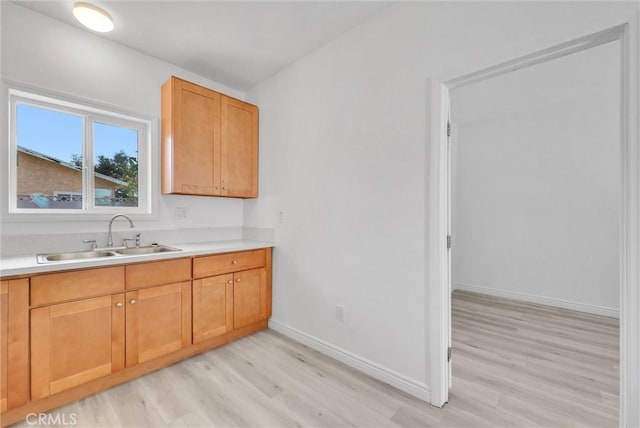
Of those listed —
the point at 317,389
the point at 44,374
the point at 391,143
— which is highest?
the point at 391,143

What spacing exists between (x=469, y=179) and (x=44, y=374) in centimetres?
500

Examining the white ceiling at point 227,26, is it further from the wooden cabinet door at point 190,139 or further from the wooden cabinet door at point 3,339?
the wooden cabinet door at point 3,339

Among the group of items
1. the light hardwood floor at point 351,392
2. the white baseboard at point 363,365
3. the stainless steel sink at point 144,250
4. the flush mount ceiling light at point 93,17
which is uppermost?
the flush mount ceiling light at point 93,17

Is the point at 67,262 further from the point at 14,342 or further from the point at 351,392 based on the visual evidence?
the point at 351,392

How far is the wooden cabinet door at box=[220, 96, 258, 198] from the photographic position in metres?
2.79

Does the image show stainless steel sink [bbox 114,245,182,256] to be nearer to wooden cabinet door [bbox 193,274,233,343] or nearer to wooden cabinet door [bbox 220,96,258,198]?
wooden cabinet door [bbox 193,274,233,343]

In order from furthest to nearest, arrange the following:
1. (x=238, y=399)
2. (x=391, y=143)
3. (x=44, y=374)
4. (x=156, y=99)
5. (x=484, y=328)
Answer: (x=484, y=328)
(x=156, y=99)
(x=391, y=143)
(x=238, y=399)
(x=44, y=374)

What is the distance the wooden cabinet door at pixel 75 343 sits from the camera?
1.61 meters

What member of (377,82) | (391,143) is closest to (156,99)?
(377,82)

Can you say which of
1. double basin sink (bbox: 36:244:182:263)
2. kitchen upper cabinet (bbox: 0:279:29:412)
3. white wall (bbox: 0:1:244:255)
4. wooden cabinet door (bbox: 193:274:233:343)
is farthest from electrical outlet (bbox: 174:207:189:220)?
kitchen upper cabinet (bbox: 0:279:29:412)

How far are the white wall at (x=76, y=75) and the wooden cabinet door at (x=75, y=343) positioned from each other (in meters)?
0.68

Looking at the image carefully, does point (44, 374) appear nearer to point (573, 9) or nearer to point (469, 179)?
point (573, 9)

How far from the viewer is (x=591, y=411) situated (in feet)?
5.47

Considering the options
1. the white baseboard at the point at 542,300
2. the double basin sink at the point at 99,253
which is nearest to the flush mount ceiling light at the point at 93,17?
the double basin sink at the point at 99,253
